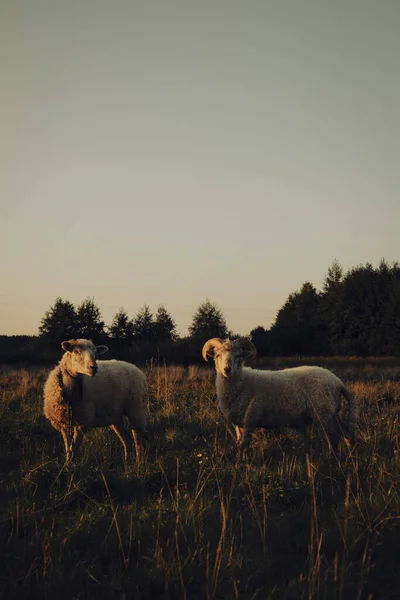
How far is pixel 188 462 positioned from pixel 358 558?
114 inches

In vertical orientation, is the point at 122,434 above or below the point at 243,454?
above

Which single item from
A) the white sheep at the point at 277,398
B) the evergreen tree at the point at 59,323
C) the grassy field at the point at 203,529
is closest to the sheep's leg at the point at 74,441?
the grassy field at the point at 203,529

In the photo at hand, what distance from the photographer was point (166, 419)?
996cm

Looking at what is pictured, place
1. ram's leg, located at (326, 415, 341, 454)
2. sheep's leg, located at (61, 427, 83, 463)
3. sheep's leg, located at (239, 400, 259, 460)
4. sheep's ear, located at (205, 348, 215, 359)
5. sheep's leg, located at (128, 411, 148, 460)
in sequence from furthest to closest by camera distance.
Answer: sheep's ear, located at (205, 348, 215, 359)
sheep's leg, located at (128, 411, 148, 460)
ram's leg, located at (326, 415, 341, 454)
sheep's leg, located at (239, 400, 259, 460)
sheep's leg, located at (61, 427, 83, 463)

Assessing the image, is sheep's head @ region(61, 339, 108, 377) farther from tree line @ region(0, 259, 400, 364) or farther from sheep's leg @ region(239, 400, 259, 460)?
tree line @ region(0, 259, 400, 364)

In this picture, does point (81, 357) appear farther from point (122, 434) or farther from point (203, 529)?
point (203, 529)

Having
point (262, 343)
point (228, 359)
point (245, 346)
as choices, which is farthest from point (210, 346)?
point (262, 343)

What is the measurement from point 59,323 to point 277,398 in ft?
161

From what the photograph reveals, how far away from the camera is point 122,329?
176ft

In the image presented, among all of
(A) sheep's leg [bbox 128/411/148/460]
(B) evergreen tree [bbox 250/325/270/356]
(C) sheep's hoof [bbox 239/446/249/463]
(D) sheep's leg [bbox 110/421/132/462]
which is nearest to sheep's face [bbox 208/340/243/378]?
(C) sheep's hoof [bbox 239/446/249/463]

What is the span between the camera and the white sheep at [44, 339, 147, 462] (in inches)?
311

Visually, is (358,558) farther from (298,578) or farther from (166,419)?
(166,419)

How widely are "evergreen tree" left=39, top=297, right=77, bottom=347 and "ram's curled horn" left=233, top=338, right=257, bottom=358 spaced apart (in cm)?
4519

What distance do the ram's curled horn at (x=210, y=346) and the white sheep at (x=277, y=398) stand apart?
0.03 meters
